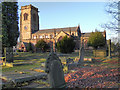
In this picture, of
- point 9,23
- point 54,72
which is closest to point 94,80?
point 54,72

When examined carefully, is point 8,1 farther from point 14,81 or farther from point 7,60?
point 14,81

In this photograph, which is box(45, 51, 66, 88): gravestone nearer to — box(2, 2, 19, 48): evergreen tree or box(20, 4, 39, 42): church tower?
box(2, 2, 19, 48): evergreen tree

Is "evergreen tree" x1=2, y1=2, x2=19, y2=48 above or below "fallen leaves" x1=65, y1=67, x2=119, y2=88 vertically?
above

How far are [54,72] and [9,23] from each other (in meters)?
15.6

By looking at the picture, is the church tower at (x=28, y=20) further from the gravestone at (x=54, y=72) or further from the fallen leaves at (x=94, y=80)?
the gravestone at (x=54, y=72)

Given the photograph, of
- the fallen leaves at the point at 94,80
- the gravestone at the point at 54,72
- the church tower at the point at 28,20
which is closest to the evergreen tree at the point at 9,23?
the fallen leaves at the point at 94,80

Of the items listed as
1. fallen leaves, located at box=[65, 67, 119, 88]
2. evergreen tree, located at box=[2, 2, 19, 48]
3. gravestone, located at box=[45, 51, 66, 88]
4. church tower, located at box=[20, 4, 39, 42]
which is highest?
church tower, located at box=[20, 4, 39, 42]

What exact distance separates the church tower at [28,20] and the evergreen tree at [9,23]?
41.3 meters

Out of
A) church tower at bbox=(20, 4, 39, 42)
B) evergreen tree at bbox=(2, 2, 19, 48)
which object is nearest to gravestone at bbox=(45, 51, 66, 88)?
evergreen tree at bbox=(2, 2, 19, 48)

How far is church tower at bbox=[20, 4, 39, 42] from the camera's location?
186 feet

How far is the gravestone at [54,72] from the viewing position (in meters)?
3.64

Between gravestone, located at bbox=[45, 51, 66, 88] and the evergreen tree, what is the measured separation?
46.3ft

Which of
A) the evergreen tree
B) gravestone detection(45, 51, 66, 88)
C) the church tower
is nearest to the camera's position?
gravestone detection(45, 51, 66, 88)

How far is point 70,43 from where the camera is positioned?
29.9m
